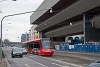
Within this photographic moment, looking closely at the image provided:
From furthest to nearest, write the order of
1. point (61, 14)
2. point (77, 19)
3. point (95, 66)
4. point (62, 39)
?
point (62, 39)
point (61, 14)
point (77, 19)
point (95, 66)

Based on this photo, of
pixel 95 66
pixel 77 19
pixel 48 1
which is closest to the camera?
pixel 95 66

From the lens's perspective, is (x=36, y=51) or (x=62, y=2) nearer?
(x=36, y=51)

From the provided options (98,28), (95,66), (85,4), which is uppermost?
(85,4)

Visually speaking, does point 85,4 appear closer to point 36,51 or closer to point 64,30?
point 36,51

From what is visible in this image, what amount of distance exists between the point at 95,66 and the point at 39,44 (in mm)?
50608

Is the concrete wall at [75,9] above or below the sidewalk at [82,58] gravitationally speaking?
above

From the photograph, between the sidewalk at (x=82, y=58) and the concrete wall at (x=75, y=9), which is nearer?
the sidewalk at (x=82, y=58)

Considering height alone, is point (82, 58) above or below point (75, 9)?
below

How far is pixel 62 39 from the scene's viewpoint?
122m

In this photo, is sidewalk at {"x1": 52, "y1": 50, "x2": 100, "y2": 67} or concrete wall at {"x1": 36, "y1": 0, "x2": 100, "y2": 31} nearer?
sidewalk at {"x1": 52, "y1": 50, "x2": 100, "y2": 67}

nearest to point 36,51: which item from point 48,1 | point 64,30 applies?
point 64,30

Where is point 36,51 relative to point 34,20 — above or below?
below

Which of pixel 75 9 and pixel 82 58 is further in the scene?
pixel 75 9

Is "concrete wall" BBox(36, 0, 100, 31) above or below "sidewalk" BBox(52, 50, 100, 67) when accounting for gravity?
above
